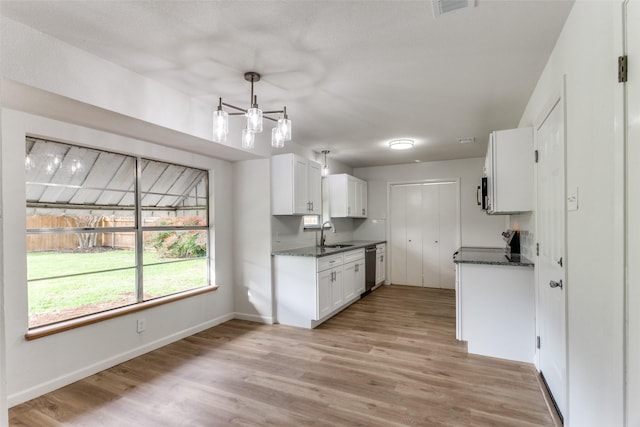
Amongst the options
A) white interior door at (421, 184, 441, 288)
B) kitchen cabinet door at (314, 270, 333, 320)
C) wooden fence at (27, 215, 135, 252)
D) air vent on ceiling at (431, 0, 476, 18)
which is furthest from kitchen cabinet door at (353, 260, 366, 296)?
air vent on ceiling at (431, 0, 476, 18)

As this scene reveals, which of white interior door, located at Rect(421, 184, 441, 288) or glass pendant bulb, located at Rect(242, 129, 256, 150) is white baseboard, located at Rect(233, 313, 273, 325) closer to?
→ glass pendant bulb, located at Rect(242, 129, 256, 150)

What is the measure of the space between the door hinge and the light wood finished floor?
6.79ft

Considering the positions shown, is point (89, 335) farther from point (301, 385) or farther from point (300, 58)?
point (300, 58)

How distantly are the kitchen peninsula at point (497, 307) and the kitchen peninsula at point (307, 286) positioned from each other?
5.24 feet

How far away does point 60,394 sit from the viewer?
2.56m

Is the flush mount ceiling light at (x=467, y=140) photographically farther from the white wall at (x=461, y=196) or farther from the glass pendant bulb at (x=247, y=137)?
the glass pendant bulb at (x=247, y=137)

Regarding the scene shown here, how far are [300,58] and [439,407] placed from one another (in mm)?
2661

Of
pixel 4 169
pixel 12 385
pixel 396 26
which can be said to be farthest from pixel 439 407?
pixel 4 169

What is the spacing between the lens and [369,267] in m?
5.80

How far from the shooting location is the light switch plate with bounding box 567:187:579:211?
179cm

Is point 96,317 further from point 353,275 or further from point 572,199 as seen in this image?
point 572,199

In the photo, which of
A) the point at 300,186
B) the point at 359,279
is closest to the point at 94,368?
the point at 300,186

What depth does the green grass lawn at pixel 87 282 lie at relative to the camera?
106 inches

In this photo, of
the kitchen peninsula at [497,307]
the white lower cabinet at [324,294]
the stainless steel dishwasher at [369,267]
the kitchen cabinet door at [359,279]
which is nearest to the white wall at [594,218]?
the kitchen peninsula at [497,307]
